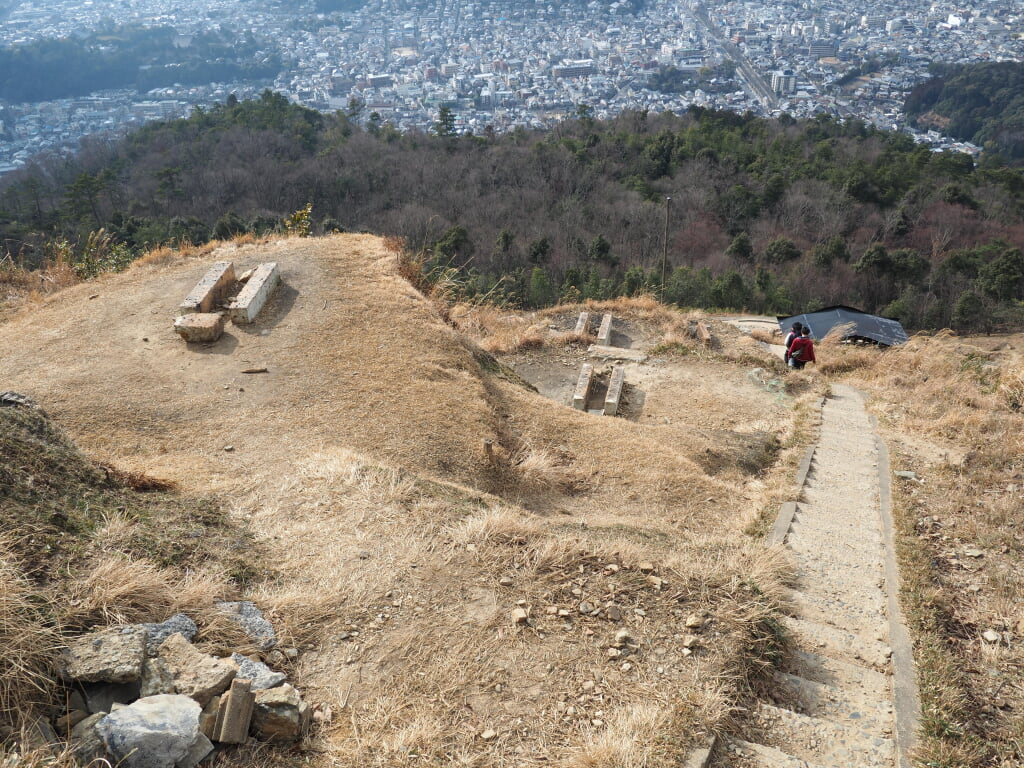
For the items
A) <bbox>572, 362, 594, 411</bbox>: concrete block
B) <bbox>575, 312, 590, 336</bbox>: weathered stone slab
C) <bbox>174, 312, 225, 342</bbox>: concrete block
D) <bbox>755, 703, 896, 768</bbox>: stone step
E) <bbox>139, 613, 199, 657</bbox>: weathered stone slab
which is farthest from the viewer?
<bbox>575, 312, 590, 336</bbox>: weathered stone slab

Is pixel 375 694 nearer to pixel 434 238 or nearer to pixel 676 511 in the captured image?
pixel 676 511

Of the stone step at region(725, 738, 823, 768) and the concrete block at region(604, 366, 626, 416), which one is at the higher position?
the stone step at region(725, 738, 823, 768)

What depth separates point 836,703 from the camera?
11.2 ft

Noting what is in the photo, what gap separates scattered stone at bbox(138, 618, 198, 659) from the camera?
2.86m

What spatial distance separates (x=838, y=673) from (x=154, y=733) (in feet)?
10.4

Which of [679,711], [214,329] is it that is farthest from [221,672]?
[214,329]

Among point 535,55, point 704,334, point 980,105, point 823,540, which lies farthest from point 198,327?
point 535,55

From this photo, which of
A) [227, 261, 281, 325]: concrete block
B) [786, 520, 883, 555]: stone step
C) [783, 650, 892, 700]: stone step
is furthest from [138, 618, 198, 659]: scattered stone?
[227, 261, 281, 325]: concrete block

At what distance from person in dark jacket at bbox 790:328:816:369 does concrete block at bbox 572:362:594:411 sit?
3156mm

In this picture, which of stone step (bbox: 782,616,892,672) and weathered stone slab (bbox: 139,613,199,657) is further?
stone step (bbox: 782,616,892,672)

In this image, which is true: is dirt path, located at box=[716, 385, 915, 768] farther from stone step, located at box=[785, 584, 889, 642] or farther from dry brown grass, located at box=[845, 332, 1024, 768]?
dry brown grass, located at box=[845, 332, 1024, 768]

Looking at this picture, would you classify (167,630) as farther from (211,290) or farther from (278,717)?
(211,290)

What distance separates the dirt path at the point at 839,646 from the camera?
3.06 metres

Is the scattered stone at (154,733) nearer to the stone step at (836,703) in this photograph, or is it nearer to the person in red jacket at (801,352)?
the stone step at (836,703)
